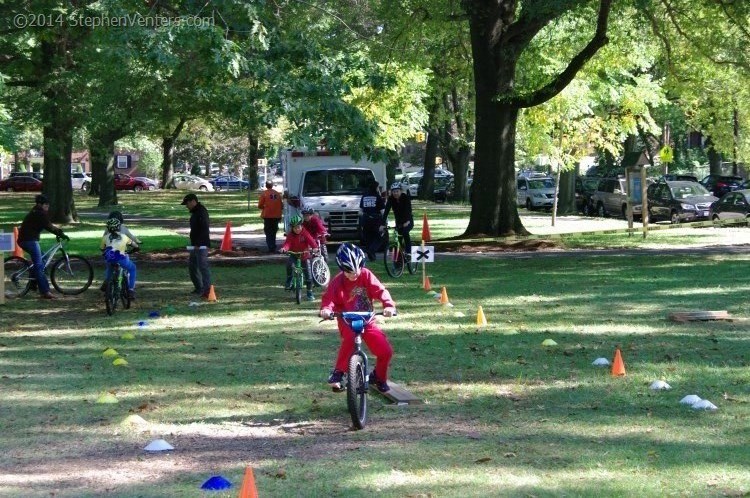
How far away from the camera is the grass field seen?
7.69 m

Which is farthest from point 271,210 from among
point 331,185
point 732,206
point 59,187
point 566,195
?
point 566,195

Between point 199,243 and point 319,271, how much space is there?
2.10 metres

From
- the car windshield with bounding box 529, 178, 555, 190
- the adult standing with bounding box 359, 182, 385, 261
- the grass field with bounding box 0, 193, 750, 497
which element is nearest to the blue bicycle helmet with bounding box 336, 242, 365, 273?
the grass field with bounding box 0, 193, 750, 497

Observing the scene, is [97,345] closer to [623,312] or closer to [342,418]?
[342,418]

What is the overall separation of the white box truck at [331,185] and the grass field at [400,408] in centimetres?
1000

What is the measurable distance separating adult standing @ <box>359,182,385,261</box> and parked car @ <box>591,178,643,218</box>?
24.9 m

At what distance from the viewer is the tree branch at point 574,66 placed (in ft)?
83.4

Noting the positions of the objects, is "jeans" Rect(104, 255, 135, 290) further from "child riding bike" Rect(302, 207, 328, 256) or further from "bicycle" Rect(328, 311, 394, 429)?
"bicycle" Rect(328, 311, 394, 429)

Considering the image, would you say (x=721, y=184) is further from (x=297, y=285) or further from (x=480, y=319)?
(x=480, y=319)

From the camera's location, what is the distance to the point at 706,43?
28250 mm

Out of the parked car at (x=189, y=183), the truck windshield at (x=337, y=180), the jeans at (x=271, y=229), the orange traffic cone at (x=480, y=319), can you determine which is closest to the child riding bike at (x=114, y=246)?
the orange traffic cone at (x=480, y=319)

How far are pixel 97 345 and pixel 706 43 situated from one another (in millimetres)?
19371

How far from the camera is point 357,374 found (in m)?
9.09

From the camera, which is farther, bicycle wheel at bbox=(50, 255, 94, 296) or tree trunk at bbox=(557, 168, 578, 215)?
tree trunk at bbox=(557, 168, 578, 215)
